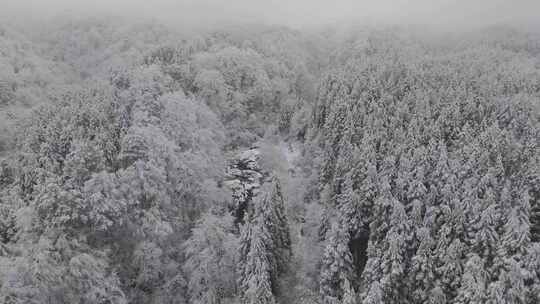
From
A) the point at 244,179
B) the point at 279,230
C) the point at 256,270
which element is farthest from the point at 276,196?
the point at 244,179

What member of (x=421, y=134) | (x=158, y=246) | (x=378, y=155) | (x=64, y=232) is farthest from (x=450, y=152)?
(x=64, y=232)

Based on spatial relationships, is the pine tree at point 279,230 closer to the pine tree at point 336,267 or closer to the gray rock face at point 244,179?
the pine tree at point 336,267

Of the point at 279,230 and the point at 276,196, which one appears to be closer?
the point at 279,230

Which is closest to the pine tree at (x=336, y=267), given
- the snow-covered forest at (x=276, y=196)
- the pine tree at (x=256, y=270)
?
the snow-covered forest at (x=276, y=196)

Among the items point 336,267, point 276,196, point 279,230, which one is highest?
point 276,196

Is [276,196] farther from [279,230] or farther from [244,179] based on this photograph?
[244,179]

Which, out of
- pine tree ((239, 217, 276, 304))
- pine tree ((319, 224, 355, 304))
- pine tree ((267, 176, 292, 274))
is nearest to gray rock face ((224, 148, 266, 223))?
pine tree ((267, 176, 292, 274))

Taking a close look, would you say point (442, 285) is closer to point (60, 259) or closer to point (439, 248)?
point (439, 248)

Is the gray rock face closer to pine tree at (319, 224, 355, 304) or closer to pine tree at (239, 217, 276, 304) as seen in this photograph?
pine tree at (239, 217, 276, 304)
